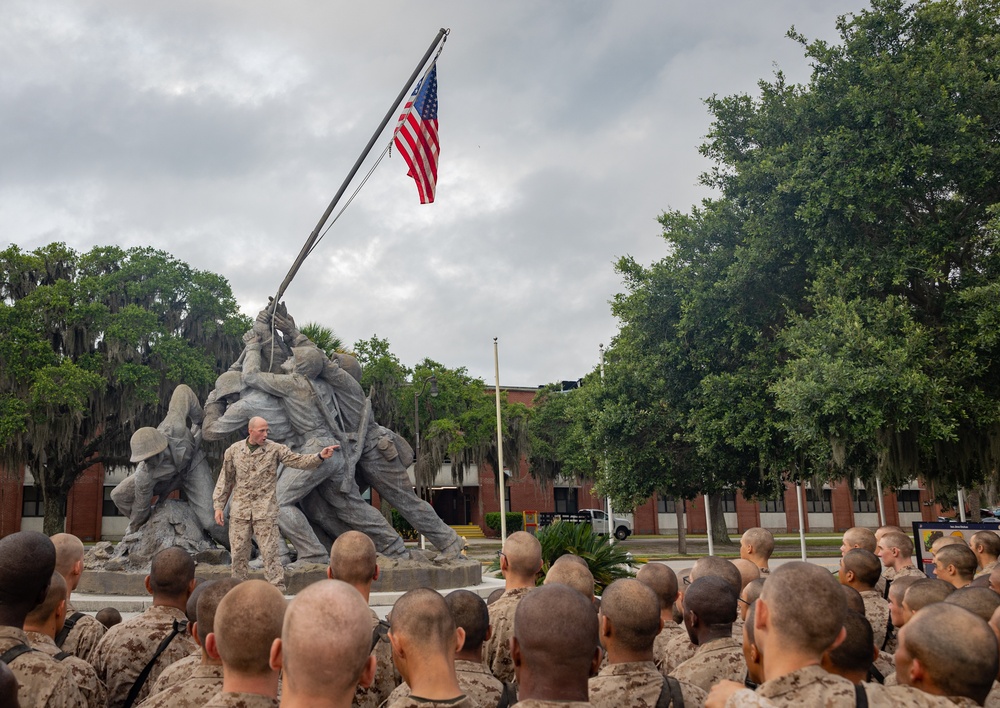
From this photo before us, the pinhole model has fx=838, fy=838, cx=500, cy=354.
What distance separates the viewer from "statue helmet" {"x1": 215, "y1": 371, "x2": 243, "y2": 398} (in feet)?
48.3

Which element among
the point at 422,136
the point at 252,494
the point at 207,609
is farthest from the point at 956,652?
the point at 422,136

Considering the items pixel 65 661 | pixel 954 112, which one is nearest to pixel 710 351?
pixel 954 112

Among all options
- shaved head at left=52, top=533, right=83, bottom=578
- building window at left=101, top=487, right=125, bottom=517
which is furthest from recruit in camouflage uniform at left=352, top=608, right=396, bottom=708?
building window at left=101, top=487, right=125, bottom=517

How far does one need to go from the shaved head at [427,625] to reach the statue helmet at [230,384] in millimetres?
12313

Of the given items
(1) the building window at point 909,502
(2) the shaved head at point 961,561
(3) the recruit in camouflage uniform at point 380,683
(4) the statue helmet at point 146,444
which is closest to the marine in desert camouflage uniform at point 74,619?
(3) the recruit in camouflage uniform at point 380,683

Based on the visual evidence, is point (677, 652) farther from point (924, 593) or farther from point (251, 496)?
point (251, 496)

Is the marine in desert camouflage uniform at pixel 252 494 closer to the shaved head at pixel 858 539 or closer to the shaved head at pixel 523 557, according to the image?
the shaved head at pixel 523 557

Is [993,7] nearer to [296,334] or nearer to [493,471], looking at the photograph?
[296,334]

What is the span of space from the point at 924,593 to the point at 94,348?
30.6 metres

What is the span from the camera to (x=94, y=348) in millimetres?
30109

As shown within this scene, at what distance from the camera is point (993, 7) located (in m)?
17.9

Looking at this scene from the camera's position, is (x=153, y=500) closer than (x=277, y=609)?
No

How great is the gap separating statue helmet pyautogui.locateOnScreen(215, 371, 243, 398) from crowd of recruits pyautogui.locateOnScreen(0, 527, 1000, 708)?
10.0 metres

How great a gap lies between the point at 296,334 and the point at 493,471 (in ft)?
113
